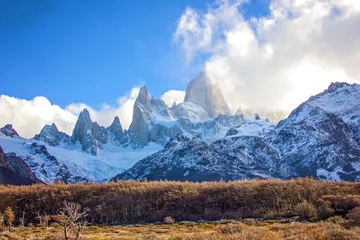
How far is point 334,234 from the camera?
18.2 metres

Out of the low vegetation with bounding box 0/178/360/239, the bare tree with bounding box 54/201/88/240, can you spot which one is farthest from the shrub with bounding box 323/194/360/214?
the bare tree with bounding box 54/201/88/240

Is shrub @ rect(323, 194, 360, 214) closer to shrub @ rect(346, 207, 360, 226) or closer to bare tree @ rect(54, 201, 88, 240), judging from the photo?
shrub @ rect(346, 207, 360, 226)

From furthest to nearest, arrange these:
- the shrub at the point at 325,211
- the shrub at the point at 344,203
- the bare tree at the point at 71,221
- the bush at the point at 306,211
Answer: the bush at the point at 306,211 → the shrub at the point at 325,211 → the shrub at the point at 344,203 → the bare tree at the point at 71,221

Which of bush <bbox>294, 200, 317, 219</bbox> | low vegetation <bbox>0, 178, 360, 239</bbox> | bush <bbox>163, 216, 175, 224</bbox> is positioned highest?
low vegetation <bbox>0, 178, 360, 239</bbox>

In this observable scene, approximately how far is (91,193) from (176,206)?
32.2 ft

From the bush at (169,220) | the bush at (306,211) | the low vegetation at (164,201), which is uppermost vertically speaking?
the low vegetation at (164,201)

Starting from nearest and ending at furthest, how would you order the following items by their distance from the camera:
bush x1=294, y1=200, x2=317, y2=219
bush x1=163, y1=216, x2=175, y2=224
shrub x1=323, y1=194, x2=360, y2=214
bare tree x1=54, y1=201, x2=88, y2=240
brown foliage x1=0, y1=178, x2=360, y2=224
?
bare tree x1=54, y1=201, x2=88, y2=240 → shrub x1=323, y1=194, x2=360, y2=214 → bush x1=294, y1=200, x2=317, y2=219 → bush x1=163, y1=216, x2=175, y2=224 → brown foliage x1=0, y1=178, x2=360, y2=224

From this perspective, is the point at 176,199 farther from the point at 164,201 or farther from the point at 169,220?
the point at 169,220

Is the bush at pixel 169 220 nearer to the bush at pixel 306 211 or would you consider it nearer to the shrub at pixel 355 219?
the bush at pixel 306 211

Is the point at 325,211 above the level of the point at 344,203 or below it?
below

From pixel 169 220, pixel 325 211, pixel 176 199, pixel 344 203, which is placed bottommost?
pixel 169 220

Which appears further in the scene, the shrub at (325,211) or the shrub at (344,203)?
the shrub at (325,211)

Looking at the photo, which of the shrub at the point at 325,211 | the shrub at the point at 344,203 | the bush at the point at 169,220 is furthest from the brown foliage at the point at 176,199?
the shrub at the point at 325,211

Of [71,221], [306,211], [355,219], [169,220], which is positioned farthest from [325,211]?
[71,221]
